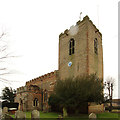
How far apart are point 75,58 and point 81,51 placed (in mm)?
1659

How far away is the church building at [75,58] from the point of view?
2070 cm

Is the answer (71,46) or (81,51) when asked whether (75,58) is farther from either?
(71,46)

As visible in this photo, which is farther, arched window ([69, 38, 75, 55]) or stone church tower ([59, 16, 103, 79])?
arched window ([69, 38, 75, 55])

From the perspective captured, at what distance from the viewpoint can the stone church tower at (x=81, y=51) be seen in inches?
813

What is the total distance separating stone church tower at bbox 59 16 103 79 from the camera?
20.6 meters

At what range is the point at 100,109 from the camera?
18.7m

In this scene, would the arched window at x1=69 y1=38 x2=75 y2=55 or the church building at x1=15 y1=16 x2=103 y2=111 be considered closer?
the church building at x1=15 y1=16 x2=103 y2=111

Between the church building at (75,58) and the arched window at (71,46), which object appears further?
the arched window at (71,46)

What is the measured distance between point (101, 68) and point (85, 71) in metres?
5.70

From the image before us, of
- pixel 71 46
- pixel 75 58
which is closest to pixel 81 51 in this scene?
Result: pixel 75 58

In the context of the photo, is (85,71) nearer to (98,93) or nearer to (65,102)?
(98,93)

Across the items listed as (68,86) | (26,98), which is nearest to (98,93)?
(68,86)

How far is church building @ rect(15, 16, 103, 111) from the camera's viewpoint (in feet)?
67.9

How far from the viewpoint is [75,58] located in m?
22.1
